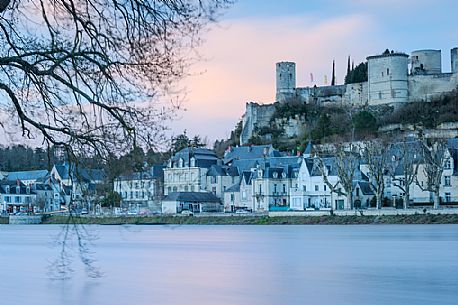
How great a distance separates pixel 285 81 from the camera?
2581 inches

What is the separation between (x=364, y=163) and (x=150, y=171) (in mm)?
36477

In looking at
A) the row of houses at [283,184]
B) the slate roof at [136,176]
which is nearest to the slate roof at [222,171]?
the row of houses at [283,184]

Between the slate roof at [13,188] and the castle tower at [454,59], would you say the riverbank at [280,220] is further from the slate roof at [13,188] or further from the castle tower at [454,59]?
the castle tower at [454,59]

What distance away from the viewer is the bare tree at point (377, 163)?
3462 cm

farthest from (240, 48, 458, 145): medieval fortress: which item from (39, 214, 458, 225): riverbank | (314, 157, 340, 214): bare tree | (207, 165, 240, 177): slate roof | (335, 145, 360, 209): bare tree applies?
(39, 214, 458, 225): riverbank

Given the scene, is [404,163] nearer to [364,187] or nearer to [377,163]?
[377,163]

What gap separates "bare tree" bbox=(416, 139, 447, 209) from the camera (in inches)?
1307

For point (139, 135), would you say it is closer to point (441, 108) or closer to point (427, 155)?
point (427, 155)

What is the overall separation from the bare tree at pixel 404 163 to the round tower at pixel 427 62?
74.9 feet

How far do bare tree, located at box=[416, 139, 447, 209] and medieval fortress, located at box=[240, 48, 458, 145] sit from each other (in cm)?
2202

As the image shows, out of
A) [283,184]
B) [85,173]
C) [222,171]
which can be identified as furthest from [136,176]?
[222,171]

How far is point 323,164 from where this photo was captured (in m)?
40.5

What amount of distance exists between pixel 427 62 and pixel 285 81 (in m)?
11.9

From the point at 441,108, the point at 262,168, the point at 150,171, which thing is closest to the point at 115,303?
the point at 150,171
